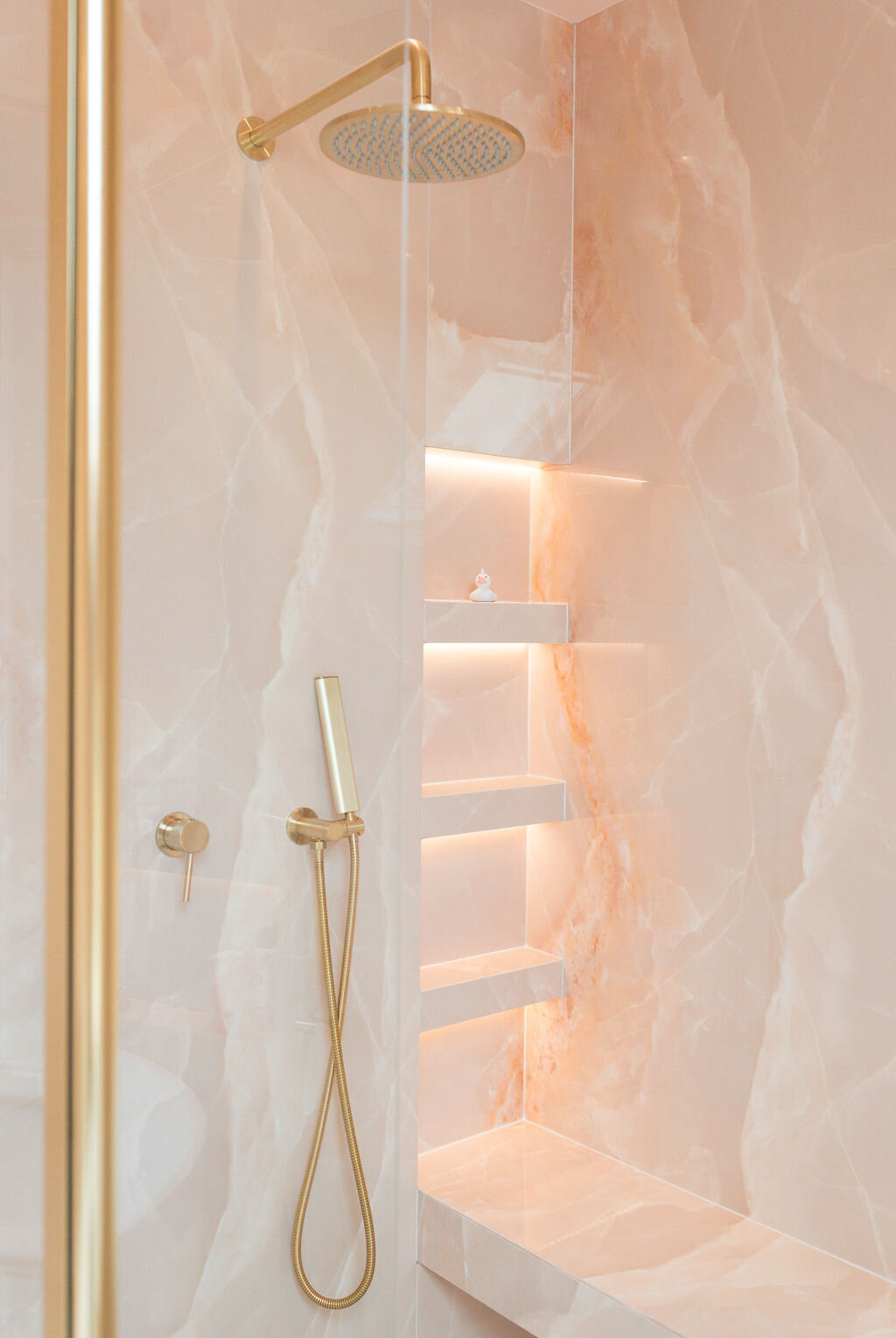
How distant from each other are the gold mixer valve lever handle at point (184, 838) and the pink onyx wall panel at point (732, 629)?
3.89ft

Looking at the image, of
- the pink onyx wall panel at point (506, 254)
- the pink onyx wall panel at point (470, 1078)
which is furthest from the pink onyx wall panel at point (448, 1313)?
the pink onyx wall panel at point (506, 254)

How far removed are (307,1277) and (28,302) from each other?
72cm

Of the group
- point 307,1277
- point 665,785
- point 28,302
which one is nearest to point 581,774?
point 665,785

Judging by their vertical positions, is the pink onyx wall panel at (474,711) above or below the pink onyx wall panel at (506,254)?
below

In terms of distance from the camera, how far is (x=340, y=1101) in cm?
88

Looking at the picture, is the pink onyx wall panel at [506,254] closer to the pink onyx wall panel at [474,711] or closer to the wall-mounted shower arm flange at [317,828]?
the pink onyx wall panel at [474,711]

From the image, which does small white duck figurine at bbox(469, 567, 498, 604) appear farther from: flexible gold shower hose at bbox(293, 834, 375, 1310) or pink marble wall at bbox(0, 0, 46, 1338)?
pink marble wall at bbox(0, 0, 46, 1338)

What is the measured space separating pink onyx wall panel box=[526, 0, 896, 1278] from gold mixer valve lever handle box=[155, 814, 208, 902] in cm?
119

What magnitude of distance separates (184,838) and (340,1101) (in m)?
0.30

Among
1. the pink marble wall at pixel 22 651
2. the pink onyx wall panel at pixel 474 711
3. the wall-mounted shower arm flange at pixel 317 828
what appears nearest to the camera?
the pink marble wall at pixel 22 651

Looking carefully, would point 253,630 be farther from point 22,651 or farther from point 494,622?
point 494,622

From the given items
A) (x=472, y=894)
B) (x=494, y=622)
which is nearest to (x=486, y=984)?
(x=472, y=894)

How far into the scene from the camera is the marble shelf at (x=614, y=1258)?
1.52 meters

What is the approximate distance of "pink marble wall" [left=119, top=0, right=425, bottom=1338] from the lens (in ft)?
2.17
